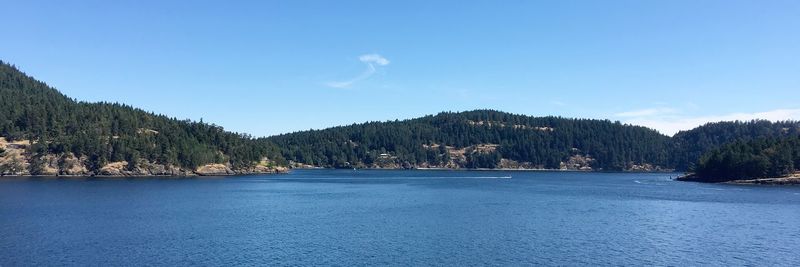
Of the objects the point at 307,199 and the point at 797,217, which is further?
the point at 307,199

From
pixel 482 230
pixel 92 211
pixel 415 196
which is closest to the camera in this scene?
pixel 482 230

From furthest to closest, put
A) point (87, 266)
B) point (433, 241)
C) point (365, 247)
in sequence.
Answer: point (433, 241) → point (365, 247) → point (87, 266)

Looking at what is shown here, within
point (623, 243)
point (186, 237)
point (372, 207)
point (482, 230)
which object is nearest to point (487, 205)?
point (372, 207)

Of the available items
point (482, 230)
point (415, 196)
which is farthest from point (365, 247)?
point (415, 196)

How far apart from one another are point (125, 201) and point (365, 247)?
230 feet

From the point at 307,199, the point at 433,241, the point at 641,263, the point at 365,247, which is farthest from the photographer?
the point at 307,199

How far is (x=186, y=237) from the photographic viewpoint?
72.8 m

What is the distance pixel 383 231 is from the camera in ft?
263

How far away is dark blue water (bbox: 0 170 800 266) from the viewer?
202 ft

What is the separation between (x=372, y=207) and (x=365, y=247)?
1820 inches

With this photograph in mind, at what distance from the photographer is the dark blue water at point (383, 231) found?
202ft

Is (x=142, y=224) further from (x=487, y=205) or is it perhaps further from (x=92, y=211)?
(x=487, y=205)

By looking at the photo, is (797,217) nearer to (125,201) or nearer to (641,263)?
(641,263)

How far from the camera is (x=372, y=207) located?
114 meters
